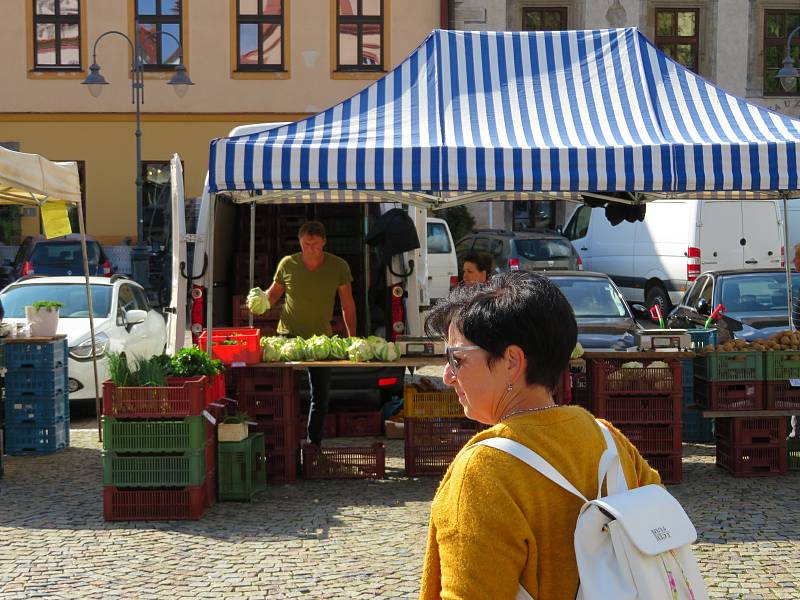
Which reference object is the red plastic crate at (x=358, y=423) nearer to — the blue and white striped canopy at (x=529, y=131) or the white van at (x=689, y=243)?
the blue and white striped canopy at (x=529, y=131)

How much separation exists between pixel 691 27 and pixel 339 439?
24.4 meters

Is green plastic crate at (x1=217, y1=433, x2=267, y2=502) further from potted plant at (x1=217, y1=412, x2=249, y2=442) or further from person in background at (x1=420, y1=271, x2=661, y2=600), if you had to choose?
person in background at (x1=420, y1=271, x2=661, y2=600)

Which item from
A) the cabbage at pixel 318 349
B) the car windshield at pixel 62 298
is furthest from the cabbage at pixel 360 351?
the car windshield at pixel 62 298

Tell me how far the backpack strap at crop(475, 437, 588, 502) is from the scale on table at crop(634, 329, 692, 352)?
6560 millimetres

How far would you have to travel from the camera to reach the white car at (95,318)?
12.1m

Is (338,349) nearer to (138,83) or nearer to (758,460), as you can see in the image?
(758,460)

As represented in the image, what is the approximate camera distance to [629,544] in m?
2.36

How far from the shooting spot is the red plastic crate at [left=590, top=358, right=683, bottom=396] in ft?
29.0

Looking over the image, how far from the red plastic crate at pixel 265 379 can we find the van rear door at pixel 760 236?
1360cm

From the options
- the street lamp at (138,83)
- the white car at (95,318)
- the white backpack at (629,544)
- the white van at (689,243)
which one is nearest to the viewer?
the white backpack at (629,544)

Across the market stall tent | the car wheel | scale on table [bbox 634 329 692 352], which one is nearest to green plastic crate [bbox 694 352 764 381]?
scale on table [bbox 634 329 692 352]

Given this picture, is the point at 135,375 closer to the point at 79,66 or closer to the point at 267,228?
the point at 267,228

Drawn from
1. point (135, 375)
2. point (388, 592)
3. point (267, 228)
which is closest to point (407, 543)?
point (388, 592)

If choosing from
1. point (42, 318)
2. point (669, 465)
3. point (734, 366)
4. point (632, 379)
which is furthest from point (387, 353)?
point (42, 318)
